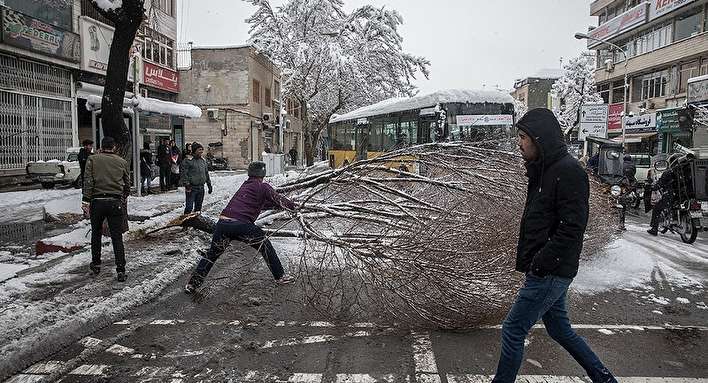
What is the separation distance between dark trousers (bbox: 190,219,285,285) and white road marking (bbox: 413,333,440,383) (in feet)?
6.68

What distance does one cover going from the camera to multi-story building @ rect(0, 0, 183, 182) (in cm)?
1717

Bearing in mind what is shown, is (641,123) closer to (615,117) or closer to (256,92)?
(615,117)

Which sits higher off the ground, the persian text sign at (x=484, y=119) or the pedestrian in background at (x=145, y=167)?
the persian text sign at (x=484, y=119)

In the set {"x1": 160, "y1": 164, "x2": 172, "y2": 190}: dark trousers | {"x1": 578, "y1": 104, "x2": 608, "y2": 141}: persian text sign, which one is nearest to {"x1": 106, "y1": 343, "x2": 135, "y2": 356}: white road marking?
{"x1": 160, "y1": 164, "x2": 172, "y2": 190}: dark trousers

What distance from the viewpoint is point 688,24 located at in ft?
113

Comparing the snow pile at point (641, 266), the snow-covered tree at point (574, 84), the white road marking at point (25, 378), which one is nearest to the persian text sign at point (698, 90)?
the snow pile at point (641, 266)

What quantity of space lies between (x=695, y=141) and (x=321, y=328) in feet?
44.6

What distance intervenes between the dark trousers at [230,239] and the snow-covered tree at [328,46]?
28.1 meters

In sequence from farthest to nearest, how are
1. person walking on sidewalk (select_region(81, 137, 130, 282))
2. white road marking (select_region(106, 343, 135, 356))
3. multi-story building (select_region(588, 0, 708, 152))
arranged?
multi-story building (select_region(588, 0, 708, 152)) < person walking on sidewalk (select_region(81, 137, 130, 282)) < white road marking (select_region(106, 343, 135, 356))

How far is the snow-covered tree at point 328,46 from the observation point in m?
33.2

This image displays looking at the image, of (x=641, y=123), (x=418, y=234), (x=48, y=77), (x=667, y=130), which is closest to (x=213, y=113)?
(x=48, y=77)

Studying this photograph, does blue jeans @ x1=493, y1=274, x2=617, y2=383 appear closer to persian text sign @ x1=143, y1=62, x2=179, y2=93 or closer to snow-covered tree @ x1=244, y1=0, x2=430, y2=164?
persian text sign @ x1=143, y1=62, x2=179, y2=93

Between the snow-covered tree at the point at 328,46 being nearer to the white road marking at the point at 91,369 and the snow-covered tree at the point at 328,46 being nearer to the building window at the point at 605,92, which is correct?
the building window at the point at 605,92

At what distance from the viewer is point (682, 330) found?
505 centimetres
